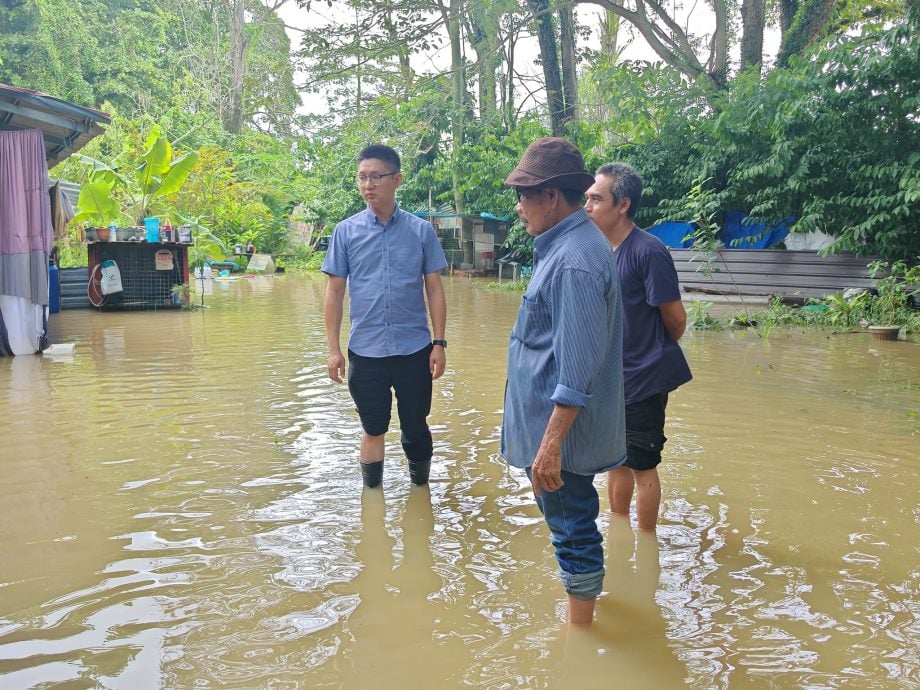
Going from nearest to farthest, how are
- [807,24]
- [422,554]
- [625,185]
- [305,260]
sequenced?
[625,185]
[422,554]
[807,24]
[305,260]

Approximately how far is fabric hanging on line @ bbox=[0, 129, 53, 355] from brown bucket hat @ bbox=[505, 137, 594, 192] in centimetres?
797

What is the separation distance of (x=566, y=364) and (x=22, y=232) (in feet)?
27.1

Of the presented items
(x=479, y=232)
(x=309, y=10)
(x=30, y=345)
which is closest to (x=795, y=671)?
(x=30, y=345)

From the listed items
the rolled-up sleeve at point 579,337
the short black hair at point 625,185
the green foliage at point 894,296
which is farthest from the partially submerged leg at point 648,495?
the green foliage at point 894,296

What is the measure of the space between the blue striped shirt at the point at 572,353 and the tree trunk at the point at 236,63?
129 ft

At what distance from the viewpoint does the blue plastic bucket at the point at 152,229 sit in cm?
1380

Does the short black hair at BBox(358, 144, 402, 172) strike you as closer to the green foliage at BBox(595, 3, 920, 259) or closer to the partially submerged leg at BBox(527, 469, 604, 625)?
the partially submerged leg at BBox(527, 469, 604, 625)

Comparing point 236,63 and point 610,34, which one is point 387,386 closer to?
point 610,34

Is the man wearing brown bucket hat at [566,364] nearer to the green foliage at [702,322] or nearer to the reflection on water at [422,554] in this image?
the reflection on water at [422,554]

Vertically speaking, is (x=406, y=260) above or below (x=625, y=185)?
below

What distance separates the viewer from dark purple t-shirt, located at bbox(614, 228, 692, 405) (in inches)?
138

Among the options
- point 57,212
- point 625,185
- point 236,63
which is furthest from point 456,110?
point 625,185

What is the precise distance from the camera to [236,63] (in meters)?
39.0

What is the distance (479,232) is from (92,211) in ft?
54.8
